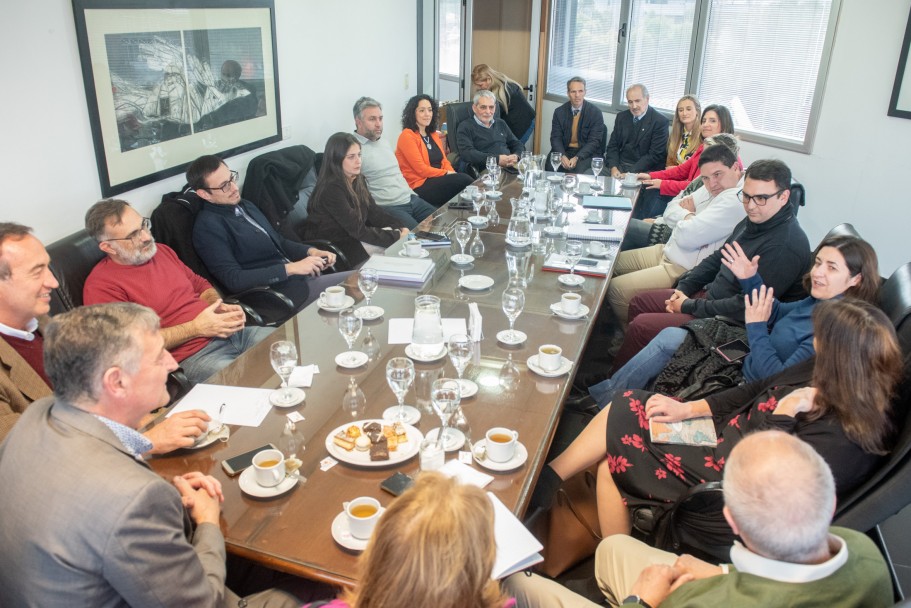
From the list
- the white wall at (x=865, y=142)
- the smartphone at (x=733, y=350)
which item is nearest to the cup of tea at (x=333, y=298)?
the smartphone at (x=733, y=350)

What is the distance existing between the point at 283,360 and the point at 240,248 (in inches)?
64.8

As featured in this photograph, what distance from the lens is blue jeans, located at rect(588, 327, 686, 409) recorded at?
118 inches

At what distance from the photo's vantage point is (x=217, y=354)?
2.85 meters

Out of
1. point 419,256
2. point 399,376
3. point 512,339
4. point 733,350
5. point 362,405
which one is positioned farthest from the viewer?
point 419,256

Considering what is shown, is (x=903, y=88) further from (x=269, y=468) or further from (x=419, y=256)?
(x=269, y=468)

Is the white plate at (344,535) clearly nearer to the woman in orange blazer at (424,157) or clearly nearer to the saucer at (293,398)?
the saucer at (293,398)

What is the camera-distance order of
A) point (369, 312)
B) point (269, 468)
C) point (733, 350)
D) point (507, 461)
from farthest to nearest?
point (733, 350) → point (369, 312) → point (507, 461) → point (269, 468)

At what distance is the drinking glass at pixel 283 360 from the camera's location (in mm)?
2027

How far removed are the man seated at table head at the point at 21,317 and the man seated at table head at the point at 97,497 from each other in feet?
2.23

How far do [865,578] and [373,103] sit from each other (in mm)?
4066

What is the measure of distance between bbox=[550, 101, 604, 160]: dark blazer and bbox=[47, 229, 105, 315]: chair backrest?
4571 mm

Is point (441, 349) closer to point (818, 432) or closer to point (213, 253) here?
point (818, 432)

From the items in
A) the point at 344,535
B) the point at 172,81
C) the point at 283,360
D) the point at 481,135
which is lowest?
the point at 344,535

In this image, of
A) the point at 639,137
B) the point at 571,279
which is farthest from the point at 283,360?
the point at 639,137
